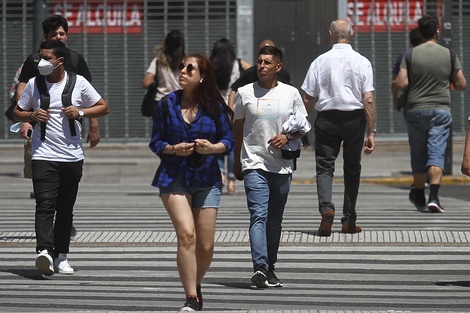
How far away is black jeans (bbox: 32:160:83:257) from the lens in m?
10.4

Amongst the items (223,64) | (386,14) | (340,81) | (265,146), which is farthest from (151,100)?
(386,14)

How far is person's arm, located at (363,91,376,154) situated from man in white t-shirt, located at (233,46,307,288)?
1.82 metres

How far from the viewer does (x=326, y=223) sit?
39.5ft

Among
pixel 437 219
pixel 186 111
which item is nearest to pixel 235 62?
pixel 437 219

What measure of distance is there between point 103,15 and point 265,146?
13.6 meters

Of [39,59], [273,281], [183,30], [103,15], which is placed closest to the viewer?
[273,281]

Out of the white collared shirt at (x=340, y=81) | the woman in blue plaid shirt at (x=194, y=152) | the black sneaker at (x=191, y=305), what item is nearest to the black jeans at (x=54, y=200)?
the woman in blue plaid shirt at (x=194, y=152)

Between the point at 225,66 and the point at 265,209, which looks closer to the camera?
the point at 265,209

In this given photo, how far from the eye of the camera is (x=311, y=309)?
8.72 meters

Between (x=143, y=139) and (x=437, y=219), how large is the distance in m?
10.7

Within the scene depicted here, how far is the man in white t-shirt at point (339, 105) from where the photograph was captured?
1217 centimetres

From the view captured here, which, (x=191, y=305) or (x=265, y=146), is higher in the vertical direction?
(x=265, y=146)

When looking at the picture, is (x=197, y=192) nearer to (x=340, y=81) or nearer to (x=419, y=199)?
(x=340, y=81)

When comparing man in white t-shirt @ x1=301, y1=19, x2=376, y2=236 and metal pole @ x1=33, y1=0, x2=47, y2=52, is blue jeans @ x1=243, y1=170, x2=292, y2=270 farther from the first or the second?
metal pole @ x1=33, y1=0, x2=47, y2=52
